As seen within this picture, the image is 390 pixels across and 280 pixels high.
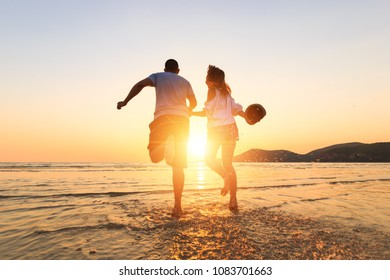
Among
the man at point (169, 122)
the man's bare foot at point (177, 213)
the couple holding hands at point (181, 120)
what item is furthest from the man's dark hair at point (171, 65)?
the man's bare foot at point (177, 213)

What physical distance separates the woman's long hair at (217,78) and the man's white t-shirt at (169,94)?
0.66 meters

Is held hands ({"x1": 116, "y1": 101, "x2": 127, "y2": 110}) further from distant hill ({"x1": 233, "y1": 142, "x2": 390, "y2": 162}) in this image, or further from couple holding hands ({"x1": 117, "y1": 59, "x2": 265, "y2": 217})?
distant hill ({"x1": 233, "y1": 142, "x2": 390, "y2": 162})

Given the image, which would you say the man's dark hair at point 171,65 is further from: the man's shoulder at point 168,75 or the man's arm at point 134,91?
the man's arm at point 134,91

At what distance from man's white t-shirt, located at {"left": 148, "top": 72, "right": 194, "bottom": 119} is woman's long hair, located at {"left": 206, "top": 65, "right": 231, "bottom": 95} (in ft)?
2.18

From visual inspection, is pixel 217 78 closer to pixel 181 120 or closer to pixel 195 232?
pixel 181 120

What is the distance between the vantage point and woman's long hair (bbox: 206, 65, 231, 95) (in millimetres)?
5051

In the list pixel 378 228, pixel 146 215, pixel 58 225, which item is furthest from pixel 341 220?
pixel 58 225

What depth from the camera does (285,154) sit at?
135 metres

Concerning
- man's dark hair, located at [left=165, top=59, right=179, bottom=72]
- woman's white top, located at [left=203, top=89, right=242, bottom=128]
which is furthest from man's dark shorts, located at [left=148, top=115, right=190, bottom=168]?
man's dark hair, located at [left=165, top=59, right=179, bottom=72]

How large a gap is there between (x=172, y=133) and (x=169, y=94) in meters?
0.68

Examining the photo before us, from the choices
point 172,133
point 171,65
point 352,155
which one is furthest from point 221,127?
point 352,155

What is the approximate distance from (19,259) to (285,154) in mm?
141383

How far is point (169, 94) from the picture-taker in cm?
459

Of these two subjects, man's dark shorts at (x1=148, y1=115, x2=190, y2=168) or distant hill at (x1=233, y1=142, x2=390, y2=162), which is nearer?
man's dark shorts at (x1=148, y1=115, x2=190, y2=168)
